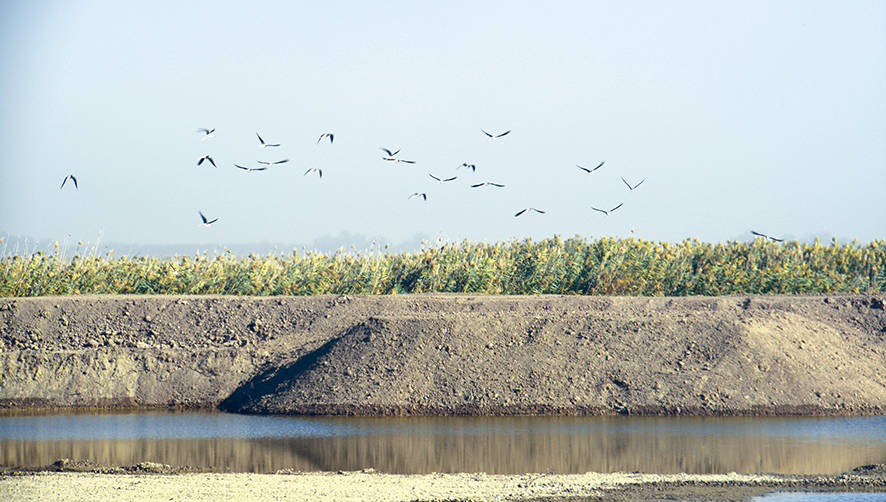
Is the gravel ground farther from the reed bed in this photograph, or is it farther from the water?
the reed bed

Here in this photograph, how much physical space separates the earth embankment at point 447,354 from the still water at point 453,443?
0.80m

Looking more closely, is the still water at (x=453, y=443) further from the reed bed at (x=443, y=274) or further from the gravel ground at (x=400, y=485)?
the reed bed at (x=443, y=274)

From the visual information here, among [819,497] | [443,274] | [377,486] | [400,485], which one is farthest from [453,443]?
[443,274]

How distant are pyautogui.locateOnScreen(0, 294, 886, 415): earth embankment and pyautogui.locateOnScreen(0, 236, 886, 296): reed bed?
3.32 metres

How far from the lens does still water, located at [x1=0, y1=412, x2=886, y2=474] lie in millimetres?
14742

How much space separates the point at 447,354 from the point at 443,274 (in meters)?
7.31

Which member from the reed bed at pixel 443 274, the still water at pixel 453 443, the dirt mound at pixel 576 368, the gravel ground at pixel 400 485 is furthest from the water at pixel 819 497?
the reed bed at pixel 443 274

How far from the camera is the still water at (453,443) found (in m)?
14.7

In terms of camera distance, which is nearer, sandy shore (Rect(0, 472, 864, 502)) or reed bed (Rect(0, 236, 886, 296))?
sandy shore (Rect(0, 472, 864, 502))

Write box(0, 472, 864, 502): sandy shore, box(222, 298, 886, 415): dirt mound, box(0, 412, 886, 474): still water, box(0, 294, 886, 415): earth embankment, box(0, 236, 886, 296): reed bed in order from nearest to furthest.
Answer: box(0, 472, 864, 502): sandy shore, box(0, 412, 886, 474): still water, box(222, 298, 886, 415): dirt mound, box(0, 294, 886, 415): earth embankment, box(0, 236, 886, 296): reed bed

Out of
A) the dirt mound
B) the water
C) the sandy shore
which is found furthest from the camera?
the dirt mound

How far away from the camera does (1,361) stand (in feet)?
72.0

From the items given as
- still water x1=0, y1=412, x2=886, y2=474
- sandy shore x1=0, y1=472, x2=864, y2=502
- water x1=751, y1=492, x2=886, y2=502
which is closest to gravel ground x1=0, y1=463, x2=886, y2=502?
sandy shore x1=0, y1=472, x2=864, y2=502

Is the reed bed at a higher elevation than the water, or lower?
higher
